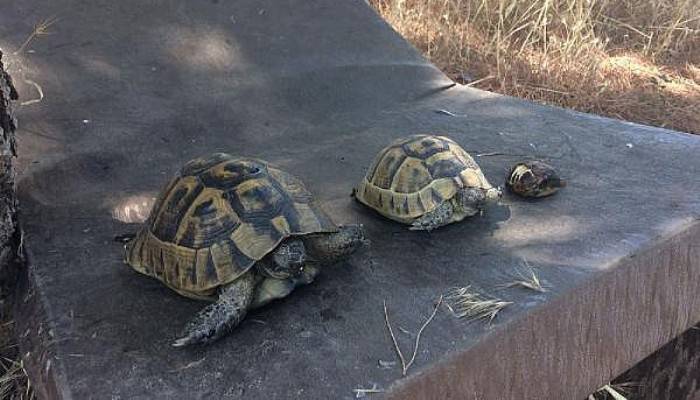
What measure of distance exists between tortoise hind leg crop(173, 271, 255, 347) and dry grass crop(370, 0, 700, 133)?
352cm

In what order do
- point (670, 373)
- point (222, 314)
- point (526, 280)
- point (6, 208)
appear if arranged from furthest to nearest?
1. point (670, 373)
2. point (6, 208)
3. point (526, 280)
4. point (222, 314)

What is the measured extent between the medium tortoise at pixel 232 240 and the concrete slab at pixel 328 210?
0.31 feet

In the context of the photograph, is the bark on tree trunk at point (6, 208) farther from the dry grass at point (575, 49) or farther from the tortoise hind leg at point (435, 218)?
the dry grass at point (575, 49)

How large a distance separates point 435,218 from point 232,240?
88 cm

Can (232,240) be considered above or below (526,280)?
above

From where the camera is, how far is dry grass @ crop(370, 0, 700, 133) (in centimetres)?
493

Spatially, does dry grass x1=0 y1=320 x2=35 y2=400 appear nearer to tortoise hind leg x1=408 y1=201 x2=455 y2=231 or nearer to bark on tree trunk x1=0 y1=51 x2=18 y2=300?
bark on tree trunk x1=0 y1=51 x2=18 y2=300

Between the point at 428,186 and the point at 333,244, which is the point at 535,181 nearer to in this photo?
the point at 428,186

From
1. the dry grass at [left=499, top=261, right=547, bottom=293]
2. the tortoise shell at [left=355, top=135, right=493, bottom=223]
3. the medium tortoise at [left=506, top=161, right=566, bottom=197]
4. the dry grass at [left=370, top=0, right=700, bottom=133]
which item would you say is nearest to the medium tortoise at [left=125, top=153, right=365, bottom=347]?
the tortoise shell at [left=355, top=135, right=493, bottom=223]

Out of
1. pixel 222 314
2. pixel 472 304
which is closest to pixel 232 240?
pixel 222 314

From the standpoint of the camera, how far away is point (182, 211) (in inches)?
81.6

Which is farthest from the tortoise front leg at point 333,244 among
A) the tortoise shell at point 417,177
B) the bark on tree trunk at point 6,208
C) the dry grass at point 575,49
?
the dry grass at point 575,49

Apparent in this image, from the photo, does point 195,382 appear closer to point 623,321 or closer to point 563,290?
point 563,290

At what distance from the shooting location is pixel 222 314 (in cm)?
190
